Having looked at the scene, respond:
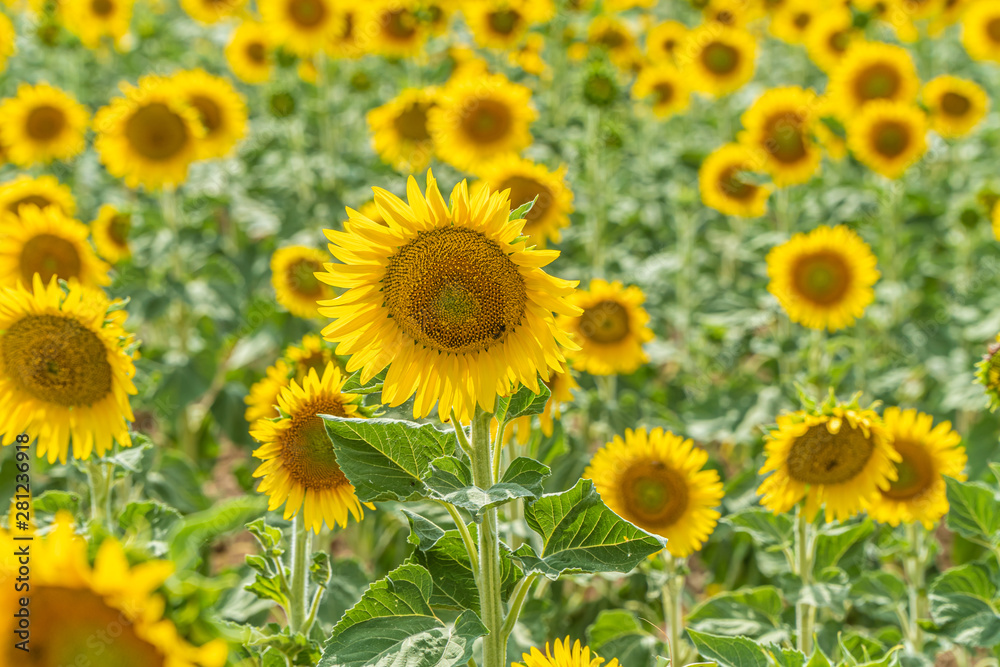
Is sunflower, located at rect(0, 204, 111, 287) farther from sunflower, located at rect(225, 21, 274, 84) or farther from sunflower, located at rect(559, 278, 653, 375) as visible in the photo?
sunflower, located at rect(225, 21, 274, 84)

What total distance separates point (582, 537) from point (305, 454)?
1.86 ft

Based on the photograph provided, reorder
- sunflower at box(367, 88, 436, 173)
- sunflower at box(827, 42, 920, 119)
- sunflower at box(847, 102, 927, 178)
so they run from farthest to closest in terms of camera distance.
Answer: sunflower at box(827, 42, 920, 119) → sunflower at box(367, 88, 436, 173) → sunflower at box(847, 102, 927, 178)

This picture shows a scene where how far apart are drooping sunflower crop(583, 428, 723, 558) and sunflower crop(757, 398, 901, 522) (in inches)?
8.8

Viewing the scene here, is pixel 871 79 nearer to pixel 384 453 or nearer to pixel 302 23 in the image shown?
pixel 302 23

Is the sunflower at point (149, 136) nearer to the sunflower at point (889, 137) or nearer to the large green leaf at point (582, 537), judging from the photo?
the large green leaf at point (582, 537)

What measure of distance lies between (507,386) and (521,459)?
0.12 m

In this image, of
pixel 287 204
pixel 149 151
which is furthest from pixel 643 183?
pixel 149 151

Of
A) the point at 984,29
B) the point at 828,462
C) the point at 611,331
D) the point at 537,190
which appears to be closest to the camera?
the point at 828,462

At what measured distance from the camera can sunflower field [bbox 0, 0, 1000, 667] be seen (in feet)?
4.53

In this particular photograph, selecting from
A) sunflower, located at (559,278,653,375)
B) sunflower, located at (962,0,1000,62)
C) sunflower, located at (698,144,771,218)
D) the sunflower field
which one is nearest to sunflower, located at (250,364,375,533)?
the sunflower field

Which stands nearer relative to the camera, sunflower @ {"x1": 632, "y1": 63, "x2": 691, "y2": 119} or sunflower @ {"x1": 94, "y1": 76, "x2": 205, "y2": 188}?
sunflower @ {"x1": 94, "y1": 76, "x2": 205, "y2": 188}

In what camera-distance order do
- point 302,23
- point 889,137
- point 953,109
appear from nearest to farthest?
point 889,137, point 953,109, point 302,23

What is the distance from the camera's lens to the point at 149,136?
375cm

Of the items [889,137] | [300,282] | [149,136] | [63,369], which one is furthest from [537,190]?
[63,369]
